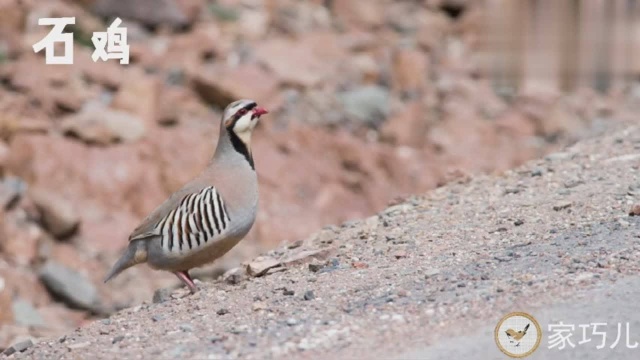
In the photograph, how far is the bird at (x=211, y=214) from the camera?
6750 millimetres

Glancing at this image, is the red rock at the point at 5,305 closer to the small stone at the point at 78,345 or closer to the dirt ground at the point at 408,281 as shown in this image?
the dirt ground at the point at 408,281

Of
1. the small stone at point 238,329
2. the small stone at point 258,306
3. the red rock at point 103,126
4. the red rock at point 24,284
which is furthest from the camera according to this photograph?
the red rock at point 103,126

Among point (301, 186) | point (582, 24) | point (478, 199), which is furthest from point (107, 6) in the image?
point (478, 199)

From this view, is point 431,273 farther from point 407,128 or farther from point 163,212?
point 407,128

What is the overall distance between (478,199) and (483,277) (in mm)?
1850

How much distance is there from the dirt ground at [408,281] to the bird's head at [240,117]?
78 cm

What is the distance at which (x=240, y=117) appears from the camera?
6973 millimetres

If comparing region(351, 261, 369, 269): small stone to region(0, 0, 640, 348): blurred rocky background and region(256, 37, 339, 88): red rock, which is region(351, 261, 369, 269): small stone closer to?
region(0, 0, 640, 348): blurred rocky background

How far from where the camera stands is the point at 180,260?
6.87m

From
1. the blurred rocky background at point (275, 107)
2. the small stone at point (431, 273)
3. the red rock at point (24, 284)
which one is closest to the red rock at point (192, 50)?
the blurred rocky background at point (275, 107)

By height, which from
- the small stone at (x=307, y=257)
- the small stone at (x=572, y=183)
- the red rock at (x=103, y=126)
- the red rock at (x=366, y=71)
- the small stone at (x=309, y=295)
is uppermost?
the red rock at (x=366, y=71)

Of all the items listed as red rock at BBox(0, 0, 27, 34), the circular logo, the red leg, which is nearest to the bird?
the red leg

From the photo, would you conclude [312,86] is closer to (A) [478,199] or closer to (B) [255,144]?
(B) [255,144]

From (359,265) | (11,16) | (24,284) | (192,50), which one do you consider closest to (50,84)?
(11,16)
